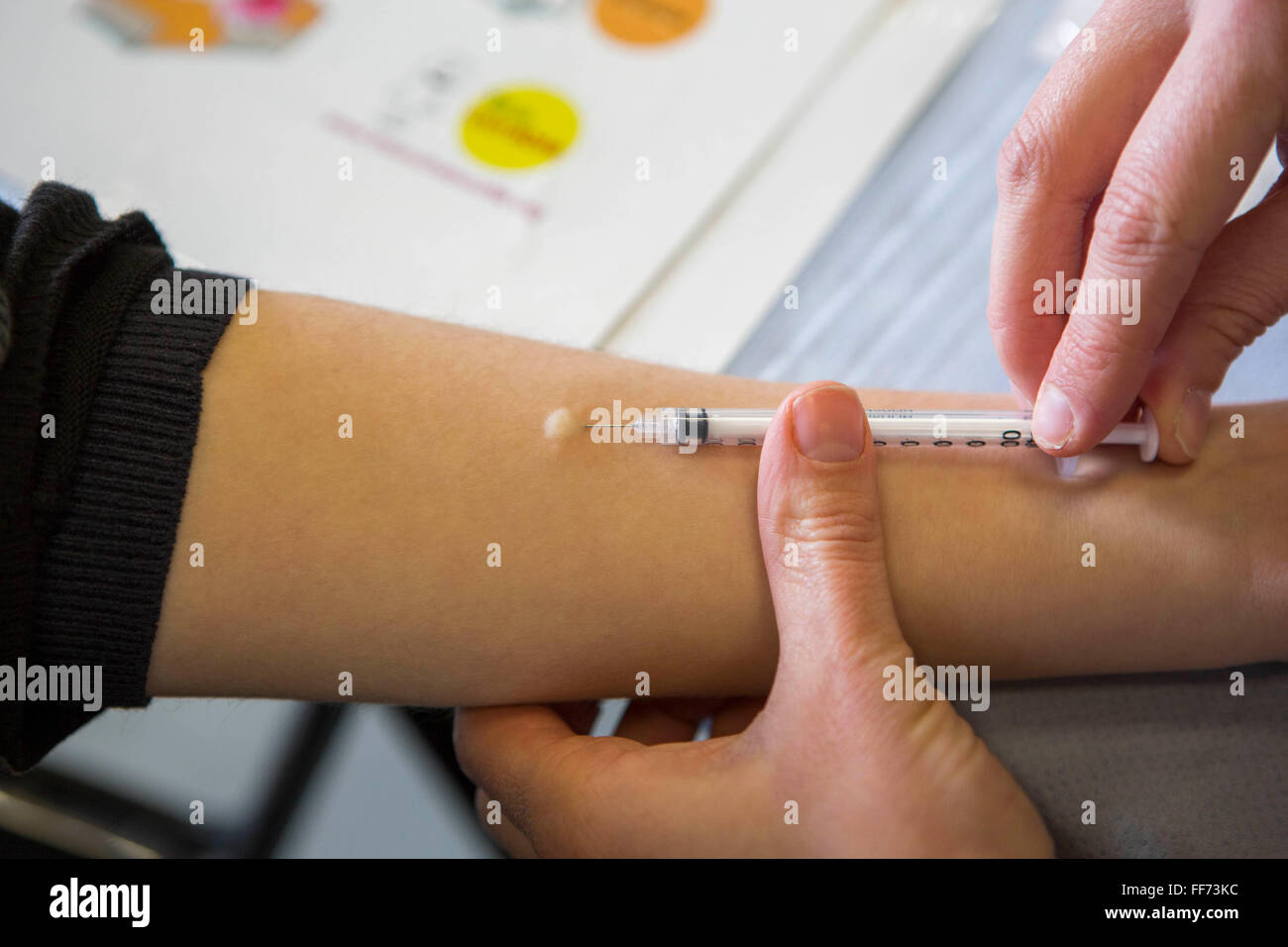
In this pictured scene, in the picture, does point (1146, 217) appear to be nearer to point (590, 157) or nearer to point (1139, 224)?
point (1139, 224)

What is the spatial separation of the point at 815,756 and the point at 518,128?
0.70 m

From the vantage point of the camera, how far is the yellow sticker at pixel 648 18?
1.01 meters

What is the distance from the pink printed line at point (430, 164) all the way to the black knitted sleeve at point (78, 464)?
15.1 inches

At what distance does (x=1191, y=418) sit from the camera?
689mm

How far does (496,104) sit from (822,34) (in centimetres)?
37

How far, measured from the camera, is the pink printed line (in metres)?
0.91

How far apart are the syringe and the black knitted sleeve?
0.29 metres

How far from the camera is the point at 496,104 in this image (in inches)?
38.3

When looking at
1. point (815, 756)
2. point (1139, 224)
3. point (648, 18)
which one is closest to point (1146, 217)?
point (1139, 224)

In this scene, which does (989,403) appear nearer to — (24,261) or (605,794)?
(605,794)

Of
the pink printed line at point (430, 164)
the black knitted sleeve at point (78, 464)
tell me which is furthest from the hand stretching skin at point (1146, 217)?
the black knitted sleeve at point (78, 464)

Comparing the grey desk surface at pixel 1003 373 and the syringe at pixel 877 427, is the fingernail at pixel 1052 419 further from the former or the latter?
the grey desk surface at pixel 1003 373

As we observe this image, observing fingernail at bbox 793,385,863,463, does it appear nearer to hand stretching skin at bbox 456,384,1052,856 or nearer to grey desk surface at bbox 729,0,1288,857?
hand stretching skin at bbox 456,384,1052,856
